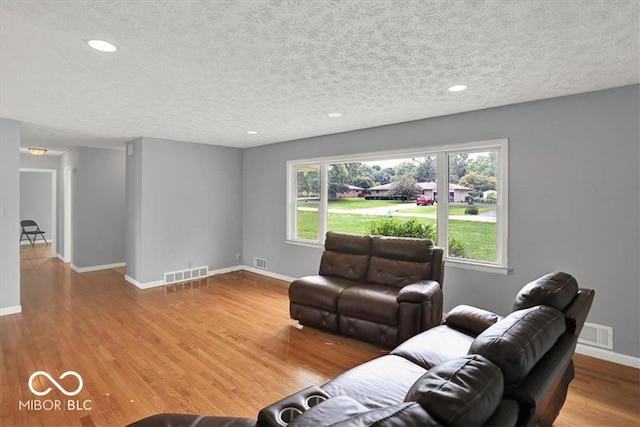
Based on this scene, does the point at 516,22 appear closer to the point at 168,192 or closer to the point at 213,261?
the point at 168,192

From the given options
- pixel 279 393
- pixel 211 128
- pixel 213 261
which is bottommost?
pixel 279 393

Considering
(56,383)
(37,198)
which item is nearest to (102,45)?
(56,383)

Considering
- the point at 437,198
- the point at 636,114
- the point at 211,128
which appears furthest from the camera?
the point at 211,128

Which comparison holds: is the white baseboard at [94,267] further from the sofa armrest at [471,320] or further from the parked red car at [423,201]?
the sofa armrest at [471,320]

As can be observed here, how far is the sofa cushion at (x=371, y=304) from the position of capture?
326 cm

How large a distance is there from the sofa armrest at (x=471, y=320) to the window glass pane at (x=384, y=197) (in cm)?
186

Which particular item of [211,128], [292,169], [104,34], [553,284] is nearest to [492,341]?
[553,284]

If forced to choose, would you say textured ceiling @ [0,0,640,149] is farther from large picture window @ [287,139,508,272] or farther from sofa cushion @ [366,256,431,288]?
sofa cushion @ [366,256,431,288]

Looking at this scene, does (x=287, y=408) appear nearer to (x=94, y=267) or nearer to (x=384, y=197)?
(x=384, y=197)

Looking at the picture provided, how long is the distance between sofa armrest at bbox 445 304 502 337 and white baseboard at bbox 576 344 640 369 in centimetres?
142

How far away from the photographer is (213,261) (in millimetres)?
6645

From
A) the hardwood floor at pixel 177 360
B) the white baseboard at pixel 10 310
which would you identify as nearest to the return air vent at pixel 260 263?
the hardwood floor at pixel 177 360

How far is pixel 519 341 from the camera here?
134cm

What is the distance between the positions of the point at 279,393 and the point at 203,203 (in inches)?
180
